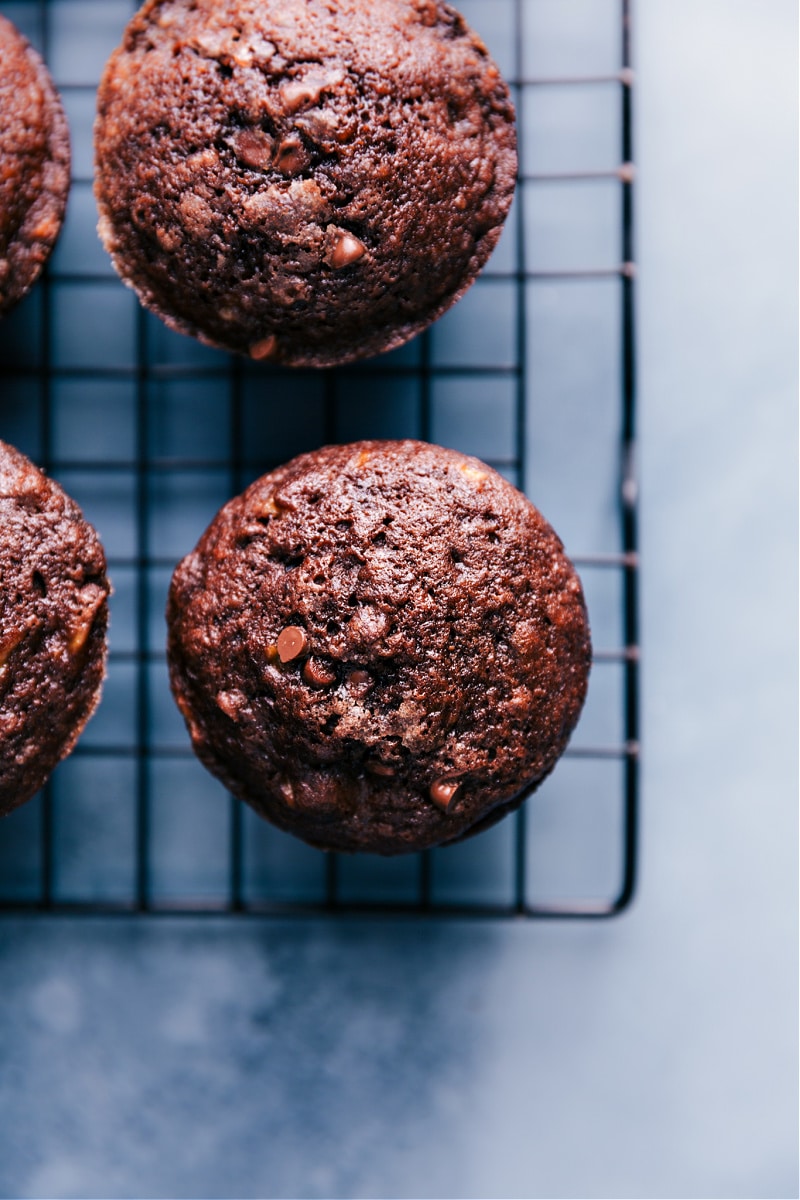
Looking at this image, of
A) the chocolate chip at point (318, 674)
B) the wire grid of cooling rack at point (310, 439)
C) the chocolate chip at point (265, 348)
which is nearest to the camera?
the chocolate chip at point (318, 674)

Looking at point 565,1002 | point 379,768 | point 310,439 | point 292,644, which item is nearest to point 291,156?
point 310,439

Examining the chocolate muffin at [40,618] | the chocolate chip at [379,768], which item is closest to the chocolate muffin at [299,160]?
the chocolate muffin at [40,618]

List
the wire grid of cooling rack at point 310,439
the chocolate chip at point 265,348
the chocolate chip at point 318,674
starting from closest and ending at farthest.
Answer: the chocolate chip at point 318,674, the chocolate chip at point 265,348, the wire grid of cooling rack at point 310,439

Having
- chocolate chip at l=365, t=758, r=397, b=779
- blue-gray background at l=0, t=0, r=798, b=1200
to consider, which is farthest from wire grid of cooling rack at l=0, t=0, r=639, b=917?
chocolate chip at l=365, t=758, r=397, b=779

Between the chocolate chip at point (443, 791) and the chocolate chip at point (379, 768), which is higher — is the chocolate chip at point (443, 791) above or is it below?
below

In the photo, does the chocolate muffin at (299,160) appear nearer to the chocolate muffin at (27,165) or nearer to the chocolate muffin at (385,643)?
the chocolate muffin at (27,165)

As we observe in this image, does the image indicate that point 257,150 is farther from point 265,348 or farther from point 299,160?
point 265,348
